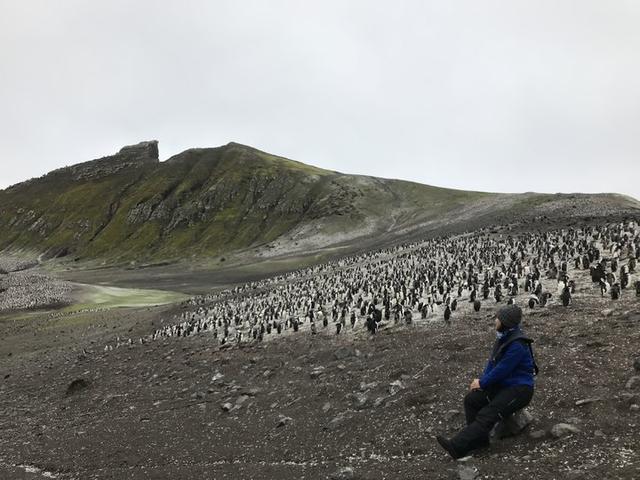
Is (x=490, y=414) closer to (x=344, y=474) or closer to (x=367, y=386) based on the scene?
(x=344, y=474)

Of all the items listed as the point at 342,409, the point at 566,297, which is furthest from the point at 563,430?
the point at 566,297

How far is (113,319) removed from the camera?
155 feet

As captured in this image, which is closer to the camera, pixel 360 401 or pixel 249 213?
pixel 360 401

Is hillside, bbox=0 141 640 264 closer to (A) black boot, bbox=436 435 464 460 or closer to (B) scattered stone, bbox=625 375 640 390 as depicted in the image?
(B) scattered stone, bbox=625 375 640 390

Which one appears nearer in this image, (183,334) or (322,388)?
(322,388)

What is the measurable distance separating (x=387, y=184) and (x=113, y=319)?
124 meters

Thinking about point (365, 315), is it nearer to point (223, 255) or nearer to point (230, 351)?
point (230, 351)

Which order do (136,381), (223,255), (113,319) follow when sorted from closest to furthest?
(136,381)
(113,319)
(223,255)

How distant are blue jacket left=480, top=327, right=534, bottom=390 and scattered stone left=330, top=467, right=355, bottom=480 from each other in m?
3.29

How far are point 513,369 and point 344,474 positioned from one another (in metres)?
4.09

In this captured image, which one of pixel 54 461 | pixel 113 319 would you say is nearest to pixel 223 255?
pixel 113 319

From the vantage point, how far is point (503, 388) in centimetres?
935

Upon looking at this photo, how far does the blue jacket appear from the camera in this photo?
30.4 feet

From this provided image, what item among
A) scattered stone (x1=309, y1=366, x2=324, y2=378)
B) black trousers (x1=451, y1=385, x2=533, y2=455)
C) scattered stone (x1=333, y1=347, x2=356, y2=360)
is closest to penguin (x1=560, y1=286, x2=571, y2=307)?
scattered stone (x1=333, y1=347, x2=356, y2=360)
